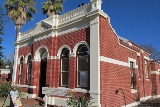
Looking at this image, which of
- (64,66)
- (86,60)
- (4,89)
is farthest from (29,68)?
(86,60)

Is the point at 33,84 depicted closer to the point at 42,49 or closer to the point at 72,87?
the point at 42,49

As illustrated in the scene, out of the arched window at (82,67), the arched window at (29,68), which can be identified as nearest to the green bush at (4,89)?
the arched window at (29,68)

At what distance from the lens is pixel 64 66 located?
12781mm

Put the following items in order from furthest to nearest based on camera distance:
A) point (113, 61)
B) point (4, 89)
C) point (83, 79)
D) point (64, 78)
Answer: point (4, 89)
point (64, 78)
point (113, 61)
point (83, 79)

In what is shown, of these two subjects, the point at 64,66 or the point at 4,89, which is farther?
the point at 4,89

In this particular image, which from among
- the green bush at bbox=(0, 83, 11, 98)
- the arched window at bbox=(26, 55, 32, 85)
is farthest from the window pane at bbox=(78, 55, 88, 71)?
the green bush at bbox=(0, 83, 11, 98)

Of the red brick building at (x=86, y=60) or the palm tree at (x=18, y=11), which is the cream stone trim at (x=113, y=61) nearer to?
the red brick building at (x=86, y=60)

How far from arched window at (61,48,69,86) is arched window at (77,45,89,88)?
1145 millimetres

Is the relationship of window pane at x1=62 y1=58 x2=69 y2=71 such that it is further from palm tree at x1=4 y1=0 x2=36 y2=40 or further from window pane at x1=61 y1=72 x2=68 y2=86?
palm tree at x1=4 y1=0 x2=36 y2=40

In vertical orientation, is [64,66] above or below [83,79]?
above

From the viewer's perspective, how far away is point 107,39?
1120cm

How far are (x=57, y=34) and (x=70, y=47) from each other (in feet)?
6.19

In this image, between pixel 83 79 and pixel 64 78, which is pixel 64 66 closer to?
pixel 64 78

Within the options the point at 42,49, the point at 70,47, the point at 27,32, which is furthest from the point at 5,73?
the point at 70,47
